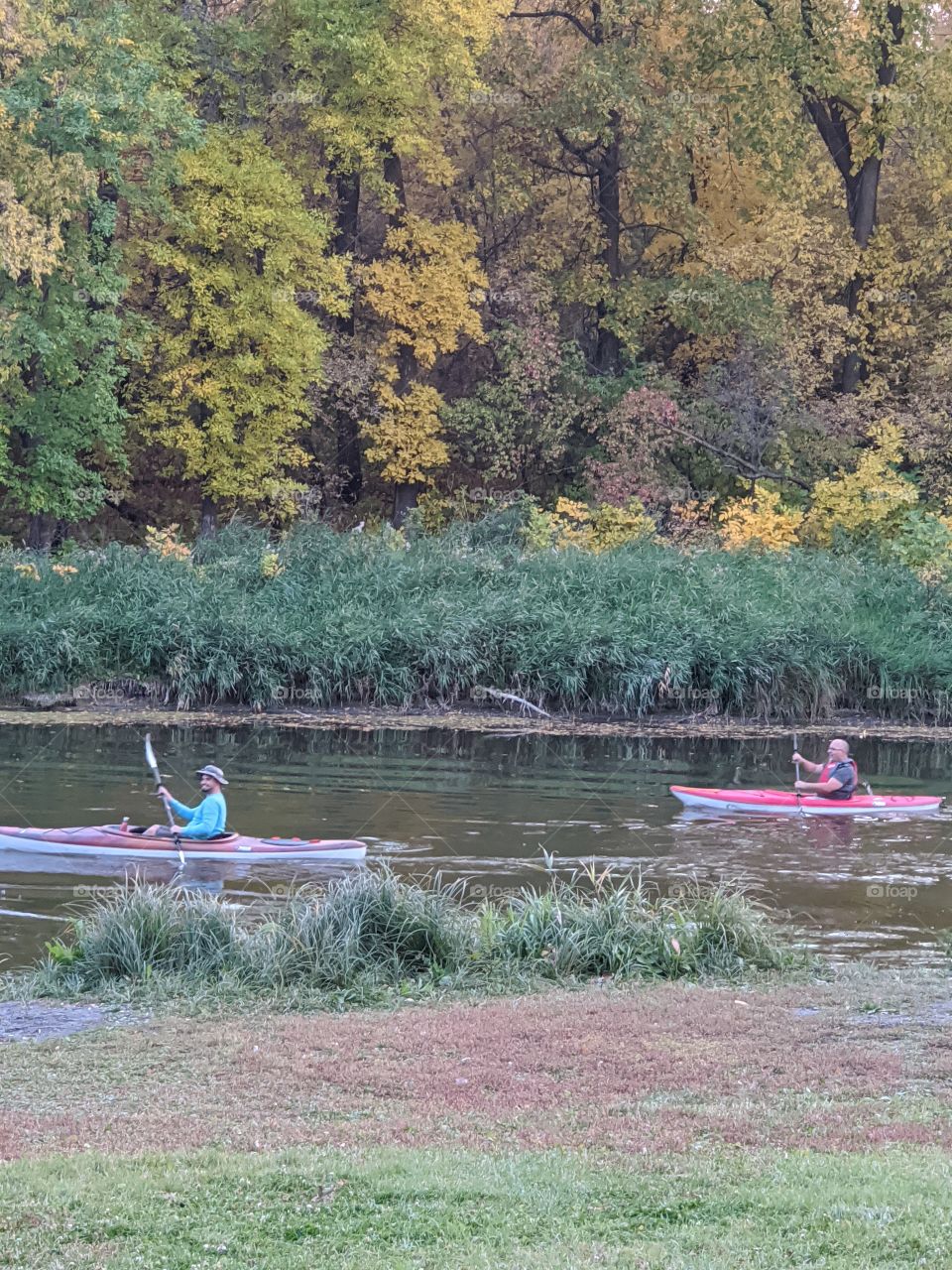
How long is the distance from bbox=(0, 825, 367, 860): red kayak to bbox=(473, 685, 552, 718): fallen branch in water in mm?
10033

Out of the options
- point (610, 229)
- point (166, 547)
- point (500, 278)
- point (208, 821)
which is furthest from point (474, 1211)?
point (610, 229)

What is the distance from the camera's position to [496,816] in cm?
1956

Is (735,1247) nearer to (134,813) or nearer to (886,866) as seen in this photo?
(886,866)

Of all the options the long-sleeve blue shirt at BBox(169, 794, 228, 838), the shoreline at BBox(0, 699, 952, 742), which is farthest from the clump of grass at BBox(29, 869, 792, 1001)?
the shoreline at BBox(0, 699, 952, 742)

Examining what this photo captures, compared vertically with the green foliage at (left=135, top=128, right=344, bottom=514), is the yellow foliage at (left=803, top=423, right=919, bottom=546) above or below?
below

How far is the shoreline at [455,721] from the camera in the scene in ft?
83.3

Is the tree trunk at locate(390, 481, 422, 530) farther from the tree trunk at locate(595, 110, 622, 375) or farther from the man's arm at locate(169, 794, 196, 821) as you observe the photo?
the man's arm at locate(169, 794, 196, 821)

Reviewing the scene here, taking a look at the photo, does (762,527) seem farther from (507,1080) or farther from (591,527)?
(507,1080)

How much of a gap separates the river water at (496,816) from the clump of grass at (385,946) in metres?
1.36

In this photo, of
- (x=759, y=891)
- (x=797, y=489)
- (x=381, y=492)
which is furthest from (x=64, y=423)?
(x=759, y=891)

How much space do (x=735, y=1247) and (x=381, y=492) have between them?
120 ft

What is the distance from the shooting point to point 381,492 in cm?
4122

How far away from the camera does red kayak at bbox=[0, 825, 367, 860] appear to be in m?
16.8

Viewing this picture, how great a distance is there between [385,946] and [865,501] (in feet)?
84.6
